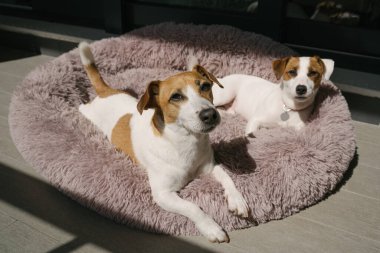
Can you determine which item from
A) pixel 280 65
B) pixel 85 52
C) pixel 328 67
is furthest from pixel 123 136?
pixel 328 67

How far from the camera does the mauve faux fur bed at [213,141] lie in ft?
5.72

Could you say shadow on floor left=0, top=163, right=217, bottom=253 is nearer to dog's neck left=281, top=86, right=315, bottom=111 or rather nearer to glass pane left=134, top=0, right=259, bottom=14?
dog's neck left=281, top=86, right=315, bottom=111

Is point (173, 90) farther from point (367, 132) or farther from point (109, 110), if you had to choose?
point (367, 132)

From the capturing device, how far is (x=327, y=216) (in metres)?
1.77

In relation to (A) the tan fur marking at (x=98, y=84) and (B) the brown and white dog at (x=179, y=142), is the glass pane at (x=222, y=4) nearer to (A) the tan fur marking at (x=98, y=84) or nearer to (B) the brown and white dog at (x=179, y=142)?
(A) the tan fur marking at (x=98, y=84)

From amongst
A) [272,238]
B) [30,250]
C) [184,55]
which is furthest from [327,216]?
[184,55]

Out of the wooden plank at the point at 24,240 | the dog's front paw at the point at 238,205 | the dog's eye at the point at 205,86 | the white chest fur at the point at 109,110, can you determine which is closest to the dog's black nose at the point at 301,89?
the dog's eye at the point at 205,86

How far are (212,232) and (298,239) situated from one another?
364 millimetres

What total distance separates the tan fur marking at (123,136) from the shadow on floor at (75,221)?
38 centimetres

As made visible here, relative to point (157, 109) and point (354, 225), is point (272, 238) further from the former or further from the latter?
point (157, 109)

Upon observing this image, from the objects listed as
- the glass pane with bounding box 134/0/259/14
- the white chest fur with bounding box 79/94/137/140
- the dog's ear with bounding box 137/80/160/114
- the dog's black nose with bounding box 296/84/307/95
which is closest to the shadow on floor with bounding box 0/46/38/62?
the glass pane with bounding box 134/0/259/14

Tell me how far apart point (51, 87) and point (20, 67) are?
50.5 inches

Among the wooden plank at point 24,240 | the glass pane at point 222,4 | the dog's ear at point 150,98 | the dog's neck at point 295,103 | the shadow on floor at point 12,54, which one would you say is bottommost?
the shadow on floor at point 12,54

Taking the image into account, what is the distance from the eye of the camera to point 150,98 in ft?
5.57
